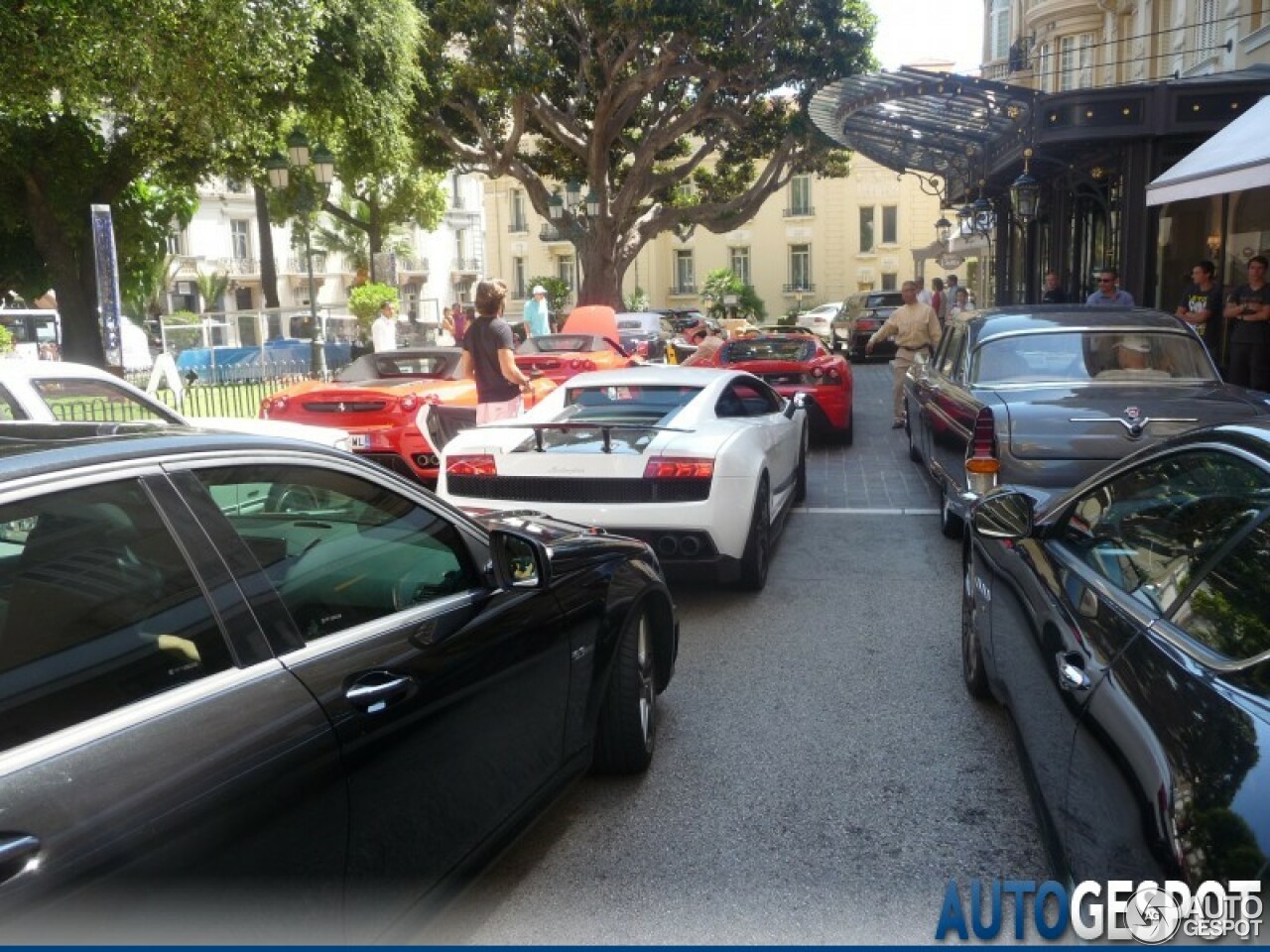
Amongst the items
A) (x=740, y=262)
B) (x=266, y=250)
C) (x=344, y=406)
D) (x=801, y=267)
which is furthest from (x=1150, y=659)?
(x=740, y=262)

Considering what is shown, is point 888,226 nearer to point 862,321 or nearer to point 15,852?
point 862,321

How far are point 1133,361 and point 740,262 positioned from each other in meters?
54.2

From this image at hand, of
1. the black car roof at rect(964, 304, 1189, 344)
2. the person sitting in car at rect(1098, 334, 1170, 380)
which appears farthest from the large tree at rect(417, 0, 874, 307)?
the person sitting in car at rect(1098, 334, 1170, 380)

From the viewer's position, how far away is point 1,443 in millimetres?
2467

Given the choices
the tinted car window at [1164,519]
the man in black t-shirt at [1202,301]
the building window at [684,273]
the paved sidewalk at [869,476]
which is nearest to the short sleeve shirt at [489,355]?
the paved sidewalk at [869,476]

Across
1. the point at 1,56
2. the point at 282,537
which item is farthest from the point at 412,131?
the point at 282,537

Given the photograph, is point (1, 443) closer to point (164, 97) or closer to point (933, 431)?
point (933, 431)

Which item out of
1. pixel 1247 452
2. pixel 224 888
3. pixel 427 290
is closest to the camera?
pixel 224 888

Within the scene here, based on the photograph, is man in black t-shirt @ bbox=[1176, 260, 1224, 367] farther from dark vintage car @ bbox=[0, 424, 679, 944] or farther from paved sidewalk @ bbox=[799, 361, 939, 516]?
dark vintage car @ bbox=[0, 424, 679, 944]

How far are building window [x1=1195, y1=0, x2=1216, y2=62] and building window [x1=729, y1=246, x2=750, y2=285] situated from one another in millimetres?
41212

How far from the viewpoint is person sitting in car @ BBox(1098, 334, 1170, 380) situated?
307 inches

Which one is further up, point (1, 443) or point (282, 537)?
point (1, 443)

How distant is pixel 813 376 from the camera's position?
43.1ft

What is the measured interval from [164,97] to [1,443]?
42.4ft
